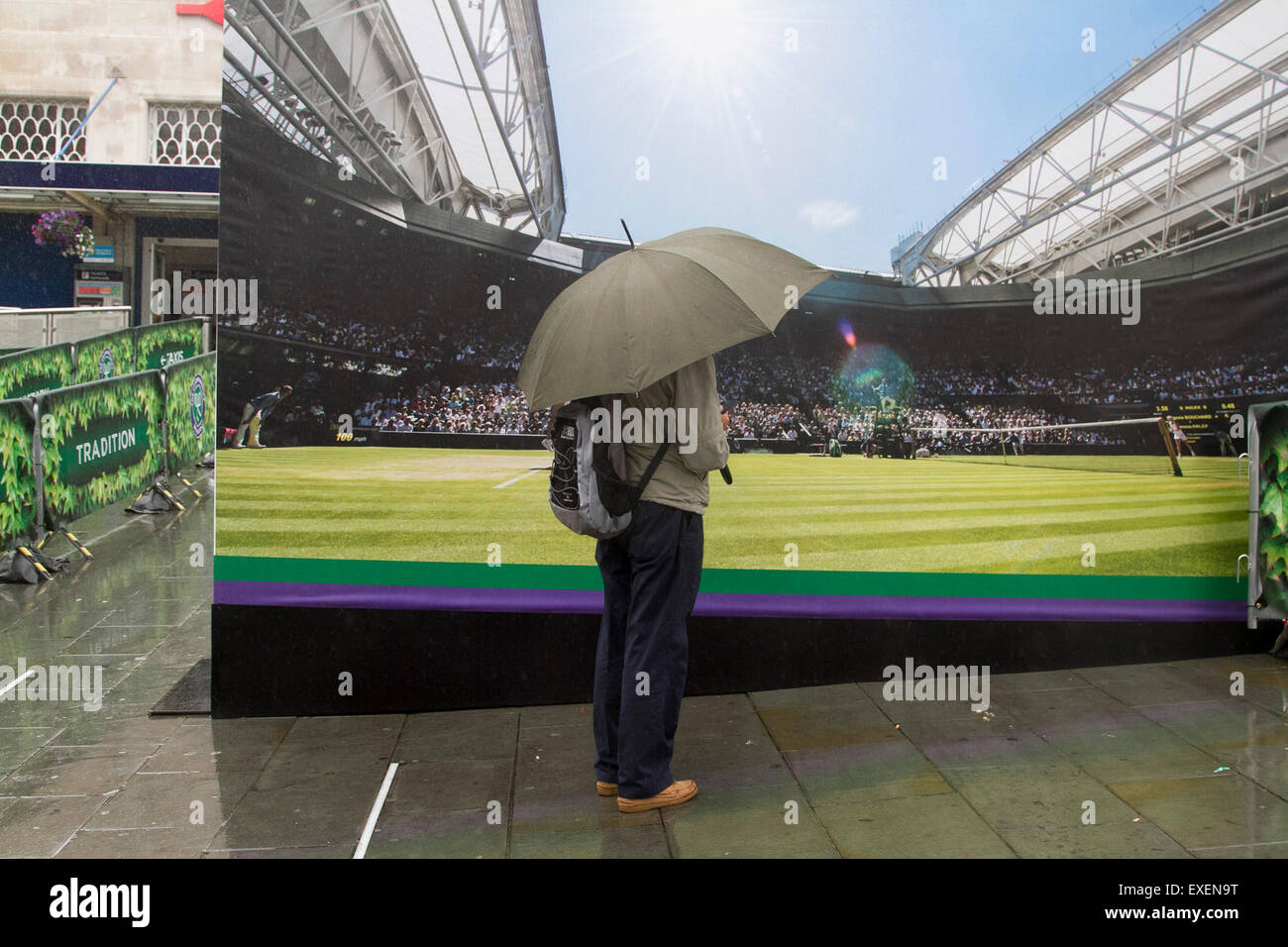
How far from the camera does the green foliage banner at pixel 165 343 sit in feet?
49.3

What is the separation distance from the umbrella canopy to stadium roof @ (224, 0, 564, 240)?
164 cm

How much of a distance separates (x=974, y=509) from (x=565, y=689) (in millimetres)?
2449

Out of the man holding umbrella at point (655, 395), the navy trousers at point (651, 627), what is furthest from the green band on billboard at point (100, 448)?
the navy trousers at point (651, 627)

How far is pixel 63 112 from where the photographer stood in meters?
21.3

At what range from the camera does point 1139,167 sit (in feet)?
17.6

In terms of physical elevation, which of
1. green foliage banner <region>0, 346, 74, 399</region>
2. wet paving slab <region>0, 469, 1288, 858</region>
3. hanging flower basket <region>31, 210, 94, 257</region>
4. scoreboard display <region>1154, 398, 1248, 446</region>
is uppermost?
hanging flower basket <region>31, 210, 94, 257</region>

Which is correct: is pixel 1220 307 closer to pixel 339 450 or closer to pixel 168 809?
pixel 339 450

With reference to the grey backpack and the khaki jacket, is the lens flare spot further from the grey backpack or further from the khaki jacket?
the grey backpack

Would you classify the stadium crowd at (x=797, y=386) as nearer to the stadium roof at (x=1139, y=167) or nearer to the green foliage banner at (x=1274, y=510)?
the green foliage banner at (x=1274, y=510)

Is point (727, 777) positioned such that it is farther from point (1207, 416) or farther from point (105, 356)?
point (105, 356)

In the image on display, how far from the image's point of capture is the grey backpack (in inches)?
146

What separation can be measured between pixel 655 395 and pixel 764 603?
1.88 m

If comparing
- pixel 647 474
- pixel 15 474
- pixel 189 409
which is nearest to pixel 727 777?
pixel 647 474

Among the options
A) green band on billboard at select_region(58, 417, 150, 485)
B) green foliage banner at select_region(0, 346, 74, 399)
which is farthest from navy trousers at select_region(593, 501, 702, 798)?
green foliage banner at select_region(0, 346, 74, 399)
